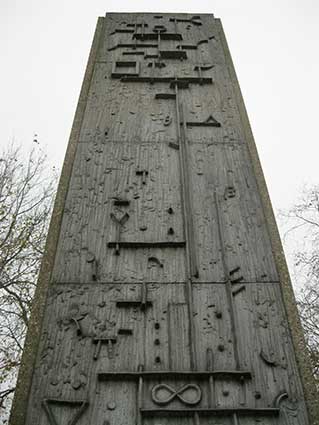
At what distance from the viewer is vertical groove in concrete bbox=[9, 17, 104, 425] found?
3.48 meters

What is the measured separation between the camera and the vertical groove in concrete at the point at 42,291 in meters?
3.48

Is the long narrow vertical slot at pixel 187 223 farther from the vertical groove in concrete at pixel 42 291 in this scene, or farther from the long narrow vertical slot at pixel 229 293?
the vertical groove in concrete at pixel 42 291

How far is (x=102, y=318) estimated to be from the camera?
13.5ft

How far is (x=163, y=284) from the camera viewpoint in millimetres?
4418

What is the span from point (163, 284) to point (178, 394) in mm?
1087

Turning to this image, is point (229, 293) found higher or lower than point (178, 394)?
higher

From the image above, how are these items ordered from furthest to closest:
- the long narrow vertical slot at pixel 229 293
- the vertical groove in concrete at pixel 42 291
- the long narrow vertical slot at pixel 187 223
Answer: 1. the long narrow vertical slot at pixel 187 223
2. the long narrow vertical slot at pixel 229 293
3. the vertical groove in concrete at pixel 42 291

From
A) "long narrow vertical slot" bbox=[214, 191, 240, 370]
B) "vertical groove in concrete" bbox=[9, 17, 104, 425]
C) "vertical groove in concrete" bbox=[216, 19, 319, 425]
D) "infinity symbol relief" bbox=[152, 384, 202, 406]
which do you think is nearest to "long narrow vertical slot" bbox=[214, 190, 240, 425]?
"long narrow vertical slot" bbox=[214, 191, 240, 370]

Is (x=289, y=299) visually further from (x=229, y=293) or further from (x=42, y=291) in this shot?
(x=42, y=291)

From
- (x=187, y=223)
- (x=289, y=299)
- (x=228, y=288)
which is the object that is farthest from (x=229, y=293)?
(x=187, y=223)

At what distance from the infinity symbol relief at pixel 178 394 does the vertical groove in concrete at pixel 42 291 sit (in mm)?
945

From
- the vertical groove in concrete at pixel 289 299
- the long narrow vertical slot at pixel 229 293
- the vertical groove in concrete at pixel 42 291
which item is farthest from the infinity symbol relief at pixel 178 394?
the vertical groove in concrete at pixel 42 291

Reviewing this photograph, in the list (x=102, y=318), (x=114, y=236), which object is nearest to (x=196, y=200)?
(x=114, y=236)

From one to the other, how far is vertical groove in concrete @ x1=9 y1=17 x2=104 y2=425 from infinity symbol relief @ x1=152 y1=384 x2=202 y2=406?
0.94 metres
